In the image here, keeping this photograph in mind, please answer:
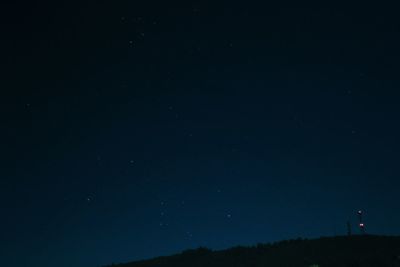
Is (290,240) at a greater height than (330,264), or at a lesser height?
greater

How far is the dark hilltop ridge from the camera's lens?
25344 mm

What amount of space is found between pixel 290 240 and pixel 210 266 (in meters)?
6.36

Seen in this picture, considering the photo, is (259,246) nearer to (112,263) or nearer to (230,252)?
(230,252)

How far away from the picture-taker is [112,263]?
39.8 m

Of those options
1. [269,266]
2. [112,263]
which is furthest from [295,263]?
[112,263]

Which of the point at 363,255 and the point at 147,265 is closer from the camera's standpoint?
the point at 363,255

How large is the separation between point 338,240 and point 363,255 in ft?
18.0

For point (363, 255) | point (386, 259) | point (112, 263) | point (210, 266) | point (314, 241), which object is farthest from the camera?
point (112, 263)

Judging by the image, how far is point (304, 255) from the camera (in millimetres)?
29000

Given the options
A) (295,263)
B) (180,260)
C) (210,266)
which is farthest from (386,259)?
(180,260)

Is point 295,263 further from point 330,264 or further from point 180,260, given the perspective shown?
point 180,260

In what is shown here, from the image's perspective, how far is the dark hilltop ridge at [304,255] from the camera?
2534cm

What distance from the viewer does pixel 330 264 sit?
24.4 meters

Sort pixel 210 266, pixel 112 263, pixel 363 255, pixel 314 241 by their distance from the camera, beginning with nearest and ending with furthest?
1. pixel 363 255
2. pixel 210 266
3. pixel 314 241
4. pixel 112 263
